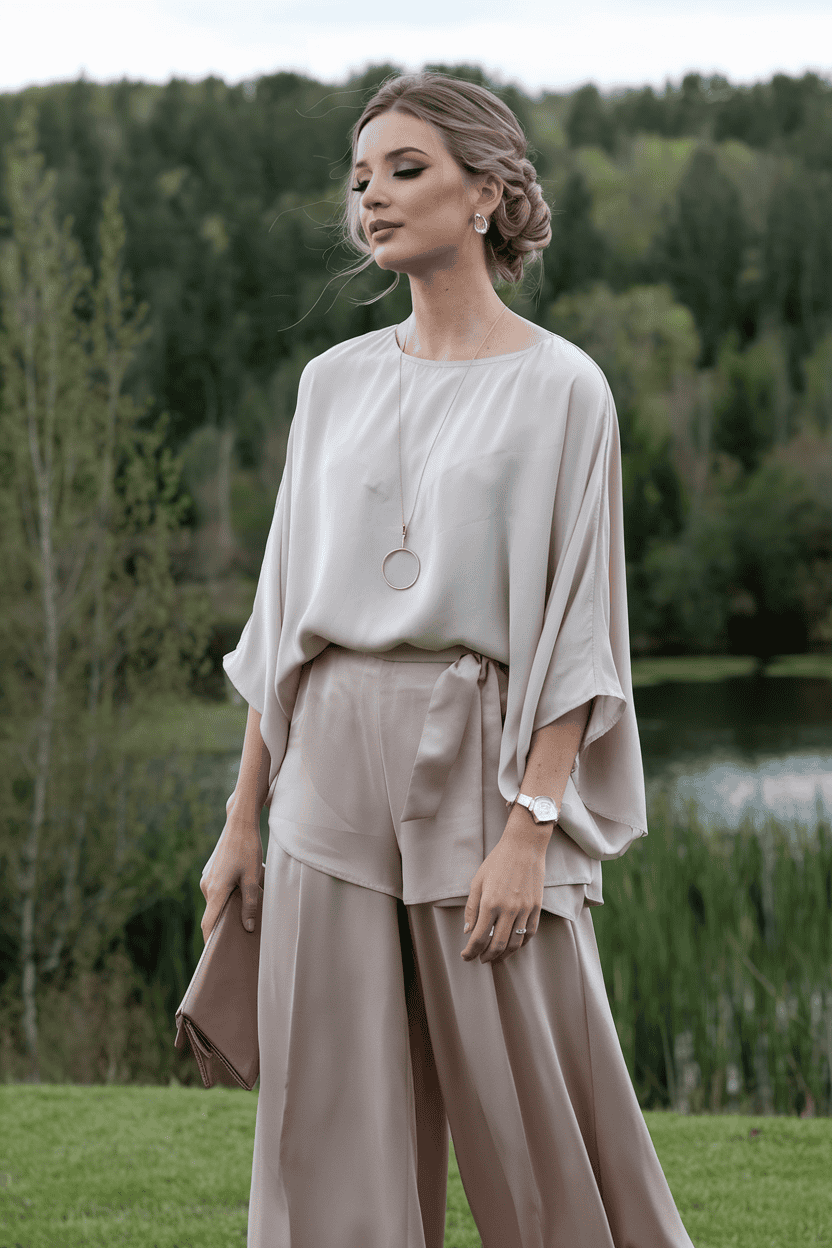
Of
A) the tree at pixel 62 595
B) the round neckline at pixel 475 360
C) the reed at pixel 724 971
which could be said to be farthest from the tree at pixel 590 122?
the round neckline at pixel 475 360

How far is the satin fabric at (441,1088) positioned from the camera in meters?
1.13

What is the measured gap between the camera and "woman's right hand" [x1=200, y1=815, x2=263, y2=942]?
127 centimetres

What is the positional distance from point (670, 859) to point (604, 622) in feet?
9.65

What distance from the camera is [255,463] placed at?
1129 centimetres

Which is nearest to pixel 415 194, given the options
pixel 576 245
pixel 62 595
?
pixel 62 595

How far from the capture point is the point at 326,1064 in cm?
116

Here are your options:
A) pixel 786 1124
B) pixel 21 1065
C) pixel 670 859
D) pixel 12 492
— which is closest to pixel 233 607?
pixel 12 492

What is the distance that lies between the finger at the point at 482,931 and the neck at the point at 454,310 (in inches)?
22.4

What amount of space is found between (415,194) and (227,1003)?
0.86 metres

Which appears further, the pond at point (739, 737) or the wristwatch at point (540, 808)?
the pond at point (739, 737)

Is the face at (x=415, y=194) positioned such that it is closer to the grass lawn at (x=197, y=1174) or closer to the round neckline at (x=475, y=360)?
the round neckline at (x=475, y=360)

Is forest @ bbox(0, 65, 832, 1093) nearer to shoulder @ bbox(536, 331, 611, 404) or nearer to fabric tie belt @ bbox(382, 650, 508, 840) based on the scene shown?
shoulder @ bbox(536, 331, 611, 404)

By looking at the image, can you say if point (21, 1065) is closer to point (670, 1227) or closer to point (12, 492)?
point (12, 492)

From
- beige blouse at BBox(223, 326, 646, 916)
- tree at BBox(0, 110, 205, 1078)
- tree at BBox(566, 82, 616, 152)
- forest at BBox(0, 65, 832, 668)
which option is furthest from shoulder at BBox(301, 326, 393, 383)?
tree at BBox(566, 82, 616, 152)
